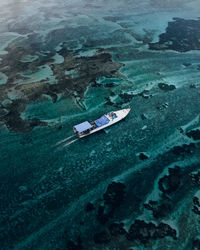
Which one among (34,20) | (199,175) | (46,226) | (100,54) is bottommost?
(46,226)

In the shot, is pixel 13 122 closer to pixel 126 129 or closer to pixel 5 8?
pixel 126 129

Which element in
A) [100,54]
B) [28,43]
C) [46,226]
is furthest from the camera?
[28,43]

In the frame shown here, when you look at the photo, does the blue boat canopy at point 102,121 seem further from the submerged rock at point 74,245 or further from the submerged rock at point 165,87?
the submerged rock at point 74,245

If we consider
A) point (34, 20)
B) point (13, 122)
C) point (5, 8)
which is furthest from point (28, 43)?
point (5, 8)

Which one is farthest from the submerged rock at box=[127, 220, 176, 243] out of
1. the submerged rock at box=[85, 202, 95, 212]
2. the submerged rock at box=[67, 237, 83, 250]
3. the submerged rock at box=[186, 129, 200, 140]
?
the submerged rock at box=[186, 129, 200, 140]

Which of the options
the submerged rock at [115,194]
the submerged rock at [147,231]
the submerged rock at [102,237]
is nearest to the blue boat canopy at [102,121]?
the submerged rock at [115,194]

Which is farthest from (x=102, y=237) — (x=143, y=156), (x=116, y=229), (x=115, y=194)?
(x=143, y=156)
